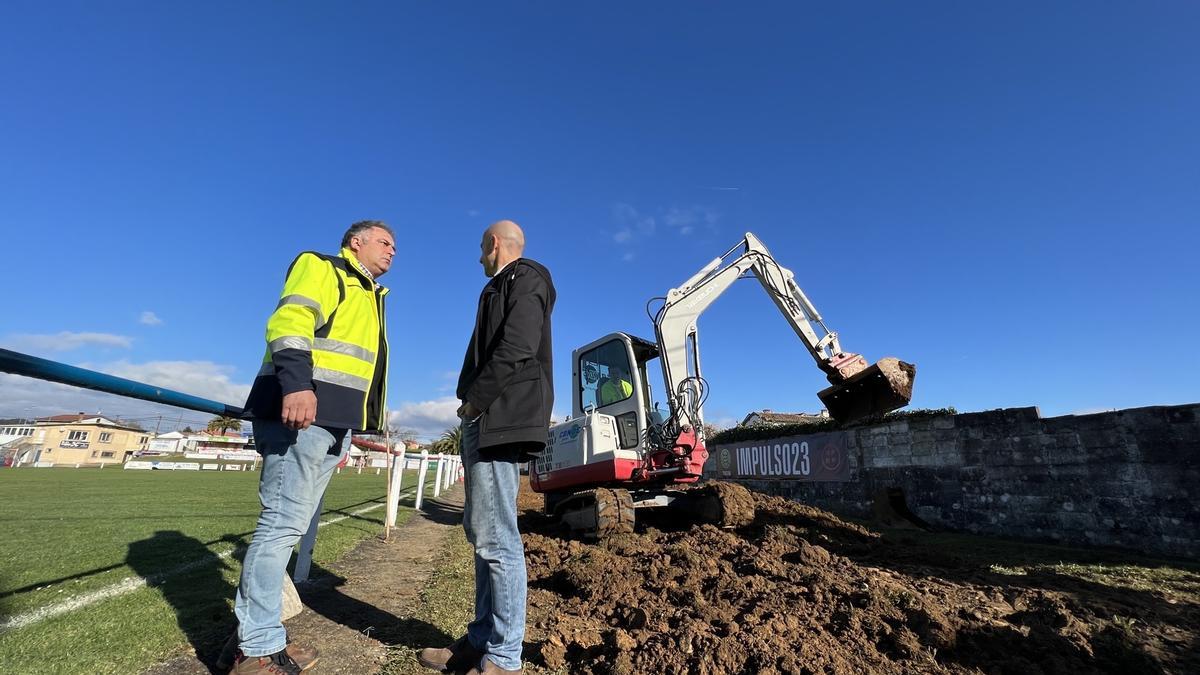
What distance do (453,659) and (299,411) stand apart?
4.26 ft

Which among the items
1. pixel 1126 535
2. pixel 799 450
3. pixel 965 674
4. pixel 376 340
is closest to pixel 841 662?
pixel 965 674

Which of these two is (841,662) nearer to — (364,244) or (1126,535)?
(364,244)

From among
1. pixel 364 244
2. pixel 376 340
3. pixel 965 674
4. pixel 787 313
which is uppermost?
pixel 787 313

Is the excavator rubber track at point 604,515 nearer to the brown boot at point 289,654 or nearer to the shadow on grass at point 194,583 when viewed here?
the shadow on grass at point 194,583

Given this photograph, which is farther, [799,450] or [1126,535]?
[799,450]

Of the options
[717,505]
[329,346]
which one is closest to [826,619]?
[329,346]

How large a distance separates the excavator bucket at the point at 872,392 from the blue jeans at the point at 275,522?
19.2 ft

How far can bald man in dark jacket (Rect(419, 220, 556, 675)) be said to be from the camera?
2.15 meters

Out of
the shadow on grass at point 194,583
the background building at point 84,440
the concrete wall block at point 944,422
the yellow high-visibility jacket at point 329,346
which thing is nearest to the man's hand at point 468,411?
the yellow high-visibility jacket at point 329,346

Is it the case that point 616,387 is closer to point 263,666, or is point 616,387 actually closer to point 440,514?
point 440,514

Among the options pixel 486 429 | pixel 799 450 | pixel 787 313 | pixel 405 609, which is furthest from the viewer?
pixel 799 450

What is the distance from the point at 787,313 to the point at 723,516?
305 centimetres

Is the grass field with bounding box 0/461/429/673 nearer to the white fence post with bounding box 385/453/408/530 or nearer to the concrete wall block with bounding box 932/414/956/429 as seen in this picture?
the white fence post with bounding box 385/453/408/530

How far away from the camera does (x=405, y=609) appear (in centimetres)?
321
